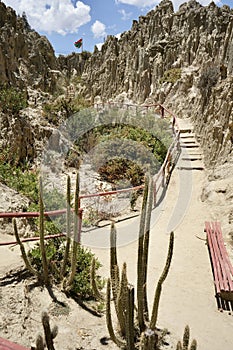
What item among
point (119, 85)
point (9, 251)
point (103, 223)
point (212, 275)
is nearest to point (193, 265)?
point (212, 275)

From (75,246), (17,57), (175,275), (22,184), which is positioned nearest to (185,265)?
(175,275)

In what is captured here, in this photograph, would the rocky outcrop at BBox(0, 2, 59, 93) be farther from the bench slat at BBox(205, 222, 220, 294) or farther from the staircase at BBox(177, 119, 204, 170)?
the bench slat at BBox(205, 222, 220, 294)

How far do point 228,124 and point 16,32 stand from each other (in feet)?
54.0

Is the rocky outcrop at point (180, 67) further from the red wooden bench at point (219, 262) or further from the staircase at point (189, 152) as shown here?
the red wooden bench at point (219, 262)

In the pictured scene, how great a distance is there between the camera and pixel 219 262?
4.96m

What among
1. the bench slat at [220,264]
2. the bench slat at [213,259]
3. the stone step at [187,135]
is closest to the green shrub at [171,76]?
the stone step at [187,135]

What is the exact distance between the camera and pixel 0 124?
11336mm

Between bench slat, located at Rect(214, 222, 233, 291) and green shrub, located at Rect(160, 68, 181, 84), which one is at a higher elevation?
green shrub, located at Rect(160, 68, 181, 84)

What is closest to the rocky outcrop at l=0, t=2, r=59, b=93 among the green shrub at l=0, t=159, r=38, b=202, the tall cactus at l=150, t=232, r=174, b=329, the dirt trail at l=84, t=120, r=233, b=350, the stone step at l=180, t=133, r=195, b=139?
the green shrub at l=0, t=159, r=38, b=202

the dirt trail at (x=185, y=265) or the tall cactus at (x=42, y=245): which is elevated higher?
the tall cactus at (x=42, y=245)

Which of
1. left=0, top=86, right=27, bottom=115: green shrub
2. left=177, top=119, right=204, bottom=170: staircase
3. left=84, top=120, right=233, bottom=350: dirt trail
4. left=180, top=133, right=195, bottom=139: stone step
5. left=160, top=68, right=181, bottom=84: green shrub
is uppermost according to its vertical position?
left=160, top=68, right=181, bottom=84: green shrub

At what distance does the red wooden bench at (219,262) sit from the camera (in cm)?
426

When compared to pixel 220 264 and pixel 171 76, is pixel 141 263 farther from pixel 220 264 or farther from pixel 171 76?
pixel 171 76

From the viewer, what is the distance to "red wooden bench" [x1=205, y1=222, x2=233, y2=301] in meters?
4.26
